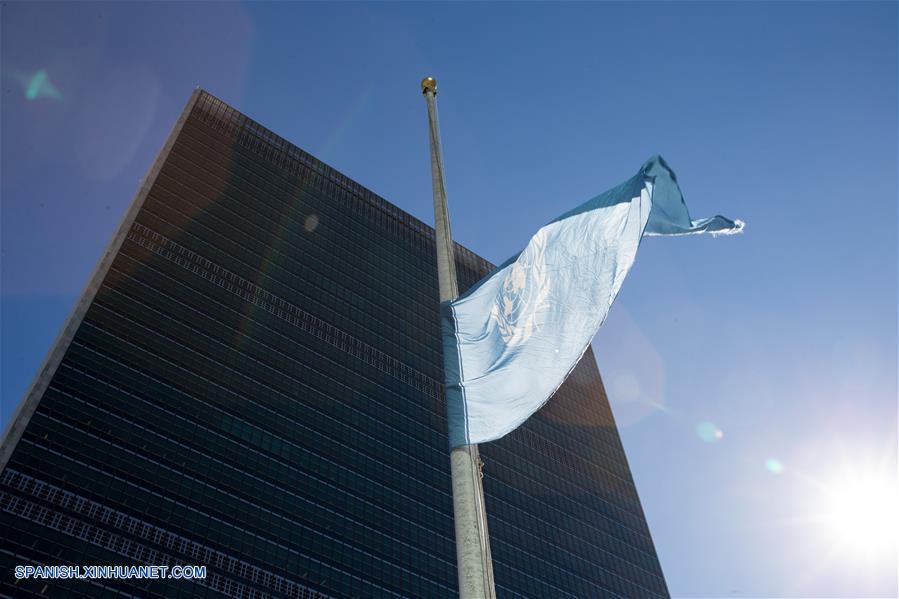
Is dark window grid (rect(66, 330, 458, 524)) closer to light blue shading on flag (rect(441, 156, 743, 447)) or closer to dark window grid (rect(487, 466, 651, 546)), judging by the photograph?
dark window grid (rect(487, 466, 651, 546))

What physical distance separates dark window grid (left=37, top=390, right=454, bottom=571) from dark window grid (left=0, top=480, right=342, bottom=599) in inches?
251

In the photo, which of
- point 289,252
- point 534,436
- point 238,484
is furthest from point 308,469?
point 534,436

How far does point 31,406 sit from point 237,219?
42.6m

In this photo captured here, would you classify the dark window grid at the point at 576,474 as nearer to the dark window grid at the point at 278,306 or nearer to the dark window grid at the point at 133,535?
the dark window grid at the point at 278,306

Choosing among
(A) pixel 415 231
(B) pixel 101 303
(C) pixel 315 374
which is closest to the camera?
(B) pixel 101 303

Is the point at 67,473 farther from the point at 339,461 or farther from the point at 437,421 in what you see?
the point at 437,421

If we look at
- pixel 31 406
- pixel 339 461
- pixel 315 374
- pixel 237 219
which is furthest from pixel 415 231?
pixel 31 406

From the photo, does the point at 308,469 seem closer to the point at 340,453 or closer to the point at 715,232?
the point at 340,453

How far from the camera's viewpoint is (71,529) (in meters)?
59.7

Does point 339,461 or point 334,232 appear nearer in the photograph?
point 339,461

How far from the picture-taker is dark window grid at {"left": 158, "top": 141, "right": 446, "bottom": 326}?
3910 inches

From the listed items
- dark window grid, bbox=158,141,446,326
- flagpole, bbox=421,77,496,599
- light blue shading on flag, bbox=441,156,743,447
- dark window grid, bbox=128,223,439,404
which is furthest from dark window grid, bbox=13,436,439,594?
flagpole, bbox=421,77,496,599

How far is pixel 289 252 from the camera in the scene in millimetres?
105750

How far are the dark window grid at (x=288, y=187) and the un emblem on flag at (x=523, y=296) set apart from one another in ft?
308
